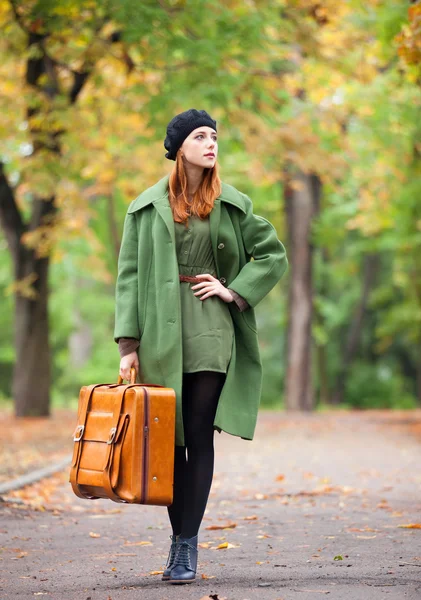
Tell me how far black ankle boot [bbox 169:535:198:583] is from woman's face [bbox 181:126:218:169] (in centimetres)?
178

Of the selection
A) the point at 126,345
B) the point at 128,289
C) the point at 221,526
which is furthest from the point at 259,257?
the point at 221,526

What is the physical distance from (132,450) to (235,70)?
11322 mm

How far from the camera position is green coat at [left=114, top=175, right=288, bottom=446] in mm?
4895

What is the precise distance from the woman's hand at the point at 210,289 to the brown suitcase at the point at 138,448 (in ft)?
1.73

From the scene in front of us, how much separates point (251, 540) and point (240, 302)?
1.85 metres

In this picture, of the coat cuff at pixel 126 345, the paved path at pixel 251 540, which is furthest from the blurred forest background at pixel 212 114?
the coat cuff at pixel 126 345

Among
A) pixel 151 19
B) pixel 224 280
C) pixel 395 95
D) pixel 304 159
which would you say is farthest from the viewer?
pixel 395 95

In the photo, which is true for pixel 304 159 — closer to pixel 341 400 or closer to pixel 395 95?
pixel 395 95

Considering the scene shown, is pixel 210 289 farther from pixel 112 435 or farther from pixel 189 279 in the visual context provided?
pixel 112 435

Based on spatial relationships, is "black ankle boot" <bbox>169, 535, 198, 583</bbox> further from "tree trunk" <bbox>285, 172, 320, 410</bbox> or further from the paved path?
"tree trunk" <bbox>285, 172, 320, 410</bbox>

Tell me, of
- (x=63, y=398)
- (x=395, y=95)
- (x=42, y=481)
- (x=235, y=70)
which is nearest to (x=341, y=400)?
(x=63, y=398)

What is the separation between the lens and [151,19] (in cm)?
1316

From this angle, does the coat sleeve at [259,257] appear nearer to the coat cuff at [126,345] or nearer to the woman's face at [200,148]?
Result: the woman's face at [200,148]

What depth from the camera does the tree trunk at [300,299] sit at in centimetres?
2448
